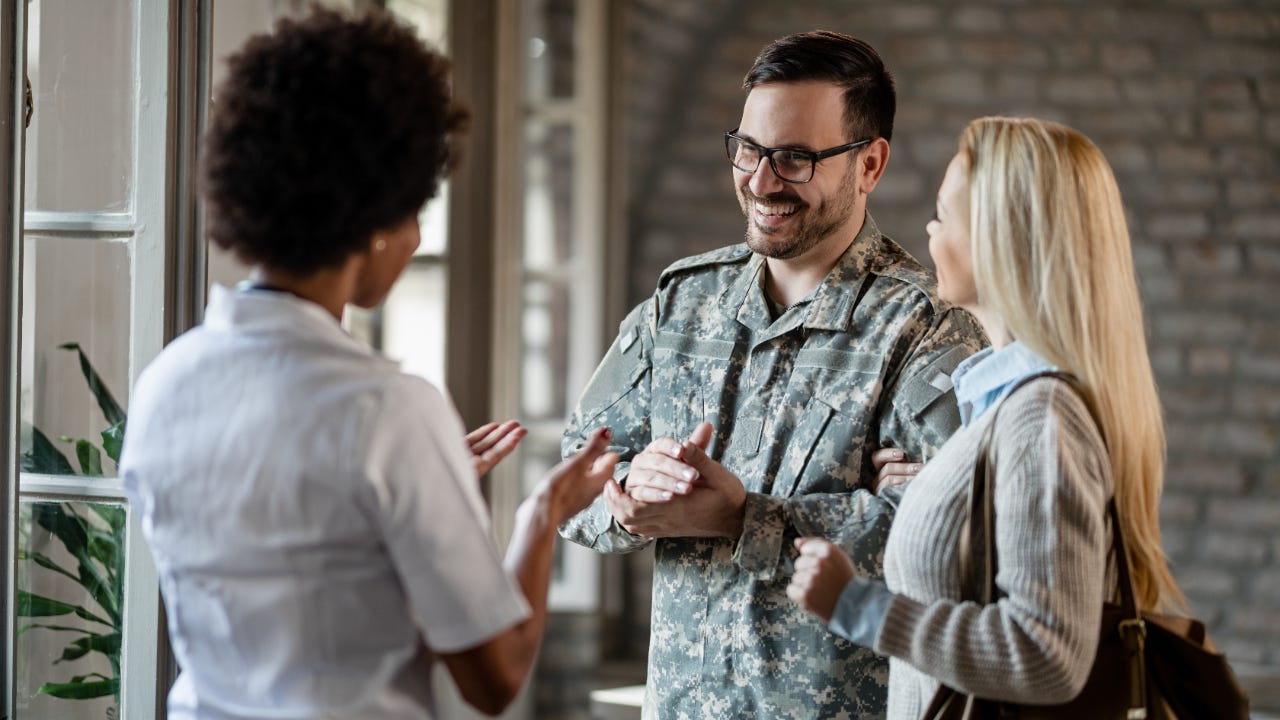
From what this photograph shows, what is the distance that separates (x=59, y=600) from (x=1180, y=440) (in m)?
3.43

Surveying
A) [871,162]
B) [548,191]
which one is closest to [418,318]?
[548,191]

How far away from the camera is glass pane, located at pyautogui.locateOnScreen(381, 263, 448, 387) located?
384 centimetres

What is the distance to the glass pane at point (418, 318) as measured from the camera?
3842mm

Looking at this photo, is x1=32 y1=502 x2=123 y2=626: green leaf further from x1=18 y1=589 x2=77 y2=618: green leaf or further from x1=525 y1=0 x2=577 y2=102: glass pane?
x1=525 y1=0 x2=577 y2=102: glass pane

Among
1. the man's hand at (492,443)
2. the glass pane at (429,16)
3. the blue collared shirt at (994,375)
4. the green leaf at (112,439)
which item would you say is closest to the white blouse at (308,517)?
the man's hand at (492,443)

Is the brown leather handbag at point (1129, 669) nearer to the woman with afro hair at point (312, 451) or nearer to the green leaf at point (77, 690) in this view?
the woman with afro hair at point (312, 451)

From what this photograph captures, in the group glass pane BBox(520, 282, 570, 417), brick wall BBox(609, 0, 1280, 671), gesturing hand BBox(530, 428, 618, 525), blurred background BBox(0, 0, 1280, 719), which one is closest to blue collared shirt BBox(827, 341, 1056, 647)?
gesturing hand BBox(530, 428, 618, 525)

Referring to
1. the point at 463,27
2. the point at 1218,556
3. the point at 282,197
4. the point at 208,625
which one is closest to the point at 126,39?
the point at 282,197

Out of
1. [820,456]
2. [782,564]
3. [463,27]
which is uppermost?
[463,27]

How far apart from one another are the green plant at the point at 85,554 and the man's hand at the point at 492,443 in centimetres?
79

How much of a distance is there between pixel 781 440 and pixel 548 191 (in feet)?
8.17

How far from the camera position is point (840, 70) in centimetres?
189

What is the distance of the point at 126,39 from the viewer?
1.96 m

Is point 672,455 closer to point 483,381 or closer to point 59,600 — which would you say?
point 59,600
